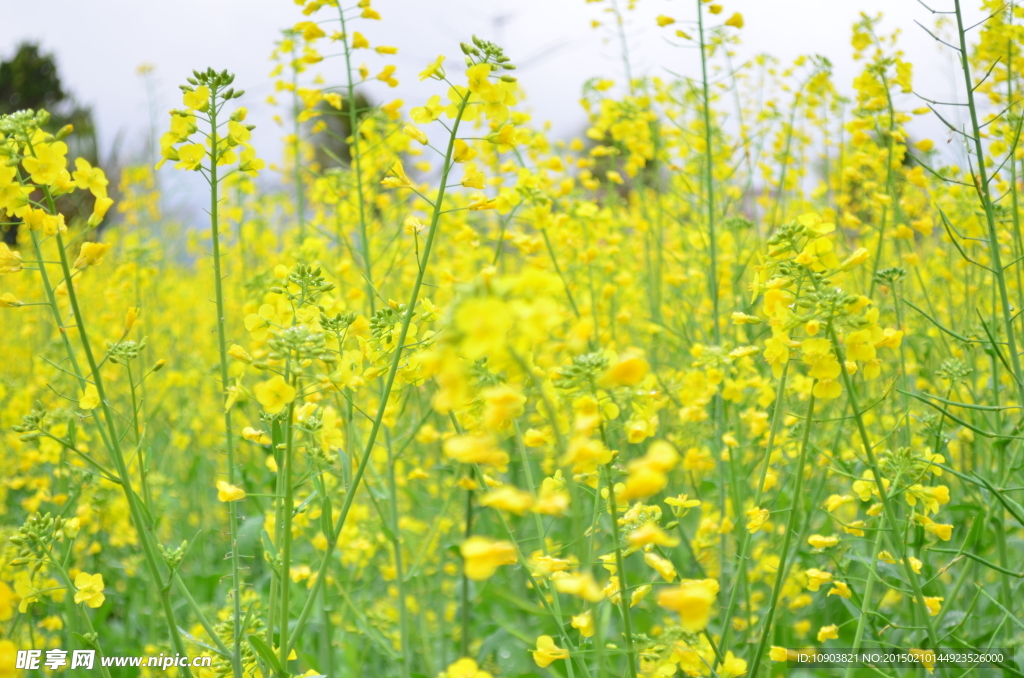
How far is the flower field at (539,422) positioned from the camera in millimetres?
1277

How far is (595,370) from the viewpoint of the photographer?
1123 mm

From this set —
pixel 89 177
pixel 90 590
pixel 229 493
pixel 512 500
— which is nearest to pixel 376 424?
pixel 229 493

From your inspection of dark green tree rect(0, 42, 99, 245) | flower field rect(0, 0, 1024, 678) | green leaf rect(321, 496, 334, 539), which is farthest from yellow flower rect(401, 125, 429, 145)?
dark green tree rect(0, 42, 99, 245)

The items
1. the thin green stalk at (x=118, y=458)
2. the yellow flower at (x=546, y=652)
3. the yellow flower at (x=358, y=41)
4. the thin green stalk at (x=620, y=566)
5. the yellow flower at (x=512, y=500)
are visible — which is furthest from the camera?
the yellow flower at (x=358, y=41)

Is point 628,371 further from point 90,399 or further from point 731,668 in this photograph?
point 90,399

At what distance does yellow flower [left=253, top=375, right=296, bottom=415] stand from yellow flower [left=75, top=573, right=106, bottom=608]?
758 mm

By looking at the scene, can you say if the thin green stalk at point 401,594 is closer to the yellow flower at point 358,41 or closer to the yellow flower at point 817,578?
the yellow flower at point 817,578

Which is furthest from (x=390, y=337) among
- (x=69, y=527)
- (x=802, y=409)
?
(x=802, y=409)

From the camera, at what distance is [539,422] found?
5.86 ft

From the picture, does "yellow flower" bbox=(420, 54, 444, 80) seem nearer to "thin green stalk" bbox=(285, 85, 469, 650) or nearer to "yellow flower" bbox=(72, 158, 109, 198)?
"thin green stalk" bbox=(285, 85, 469, 650)

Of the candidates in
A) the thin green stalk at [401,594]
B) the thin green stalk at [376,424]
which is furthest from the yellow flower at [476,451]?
the thin green stalk at [401,594]

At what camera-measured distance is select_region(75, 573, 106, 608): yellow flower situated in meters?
1.67

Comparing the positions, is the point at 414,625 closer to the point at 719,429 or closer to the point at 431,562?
the point at 431,562

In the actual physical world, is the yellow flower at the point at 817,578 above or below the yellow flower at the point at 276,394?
below
